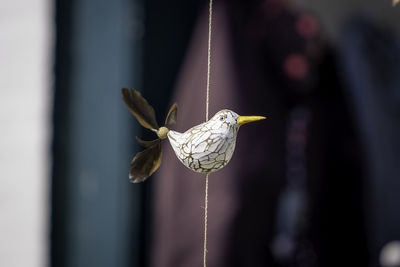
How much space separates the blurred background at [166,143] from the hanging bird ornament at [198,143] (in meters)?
0.43

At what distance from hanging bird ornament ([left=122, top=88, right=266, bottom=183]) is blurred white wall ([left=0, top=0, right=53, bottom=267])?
59cm

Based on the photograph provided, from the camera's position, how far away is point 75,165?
0.87 metres

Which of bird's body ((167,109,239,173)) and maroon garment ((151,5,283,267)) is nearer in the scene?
bird's body ((167,109,239,173))

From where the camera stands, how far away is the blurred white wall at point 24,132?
817mm

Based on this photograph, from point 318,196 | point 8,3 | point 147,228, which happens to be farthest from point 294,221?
point 8,3

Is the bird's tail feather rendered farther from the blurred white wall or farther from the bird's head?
the blurred white wall

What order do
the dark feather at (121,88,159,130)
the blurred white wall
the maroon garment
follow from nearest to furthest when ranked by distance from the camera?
the dark feather at (121,88,159,130)
the maroon garment
the blurred white wall

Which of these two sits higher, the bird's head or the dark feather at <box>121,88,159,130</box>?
the dark feather at <box>121,88,159,130</box>

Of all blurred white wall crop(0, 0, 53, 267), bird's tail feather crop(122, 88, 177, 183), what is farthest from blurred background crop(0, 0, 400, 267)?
bird's tail feather crop(122, 88, 177, 183)

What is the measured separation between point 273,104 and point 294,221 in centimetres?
28

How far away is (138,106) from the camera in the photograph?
0.31 m

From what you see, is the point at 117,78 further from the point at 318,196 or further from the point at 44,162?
the point at 318,196

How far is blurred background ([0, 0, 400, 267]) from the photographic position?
782mm

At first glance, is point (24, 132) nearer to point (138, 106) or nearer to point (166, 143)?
point (166, 143)
